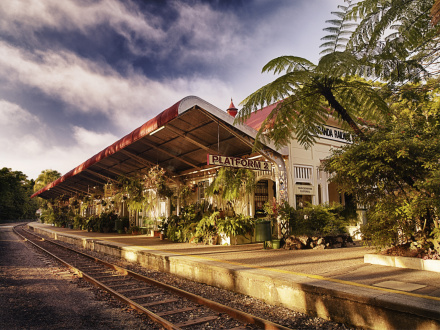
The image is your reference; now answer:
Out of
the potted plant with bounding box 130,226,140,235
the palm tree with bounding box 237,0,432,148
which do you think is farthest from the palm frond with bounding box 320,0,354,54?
the potted plant with bounding box 130,226,140,235

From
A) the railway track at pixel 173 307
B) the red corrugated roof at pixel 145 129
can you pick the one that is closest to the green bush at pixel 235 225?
the railway track at pixel 173 307

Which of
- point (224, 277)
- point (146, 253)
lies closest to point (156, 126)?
point (146, 253)

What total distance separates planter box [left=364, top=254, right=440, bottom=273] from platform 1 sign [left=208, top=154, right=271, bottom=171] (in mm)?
4721

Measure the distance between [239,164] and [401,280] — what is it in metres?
5.96

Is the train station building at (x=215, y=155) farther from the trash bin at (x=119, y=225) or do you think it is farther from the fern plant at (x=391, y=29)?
the trash bin at (x=119, y=225)

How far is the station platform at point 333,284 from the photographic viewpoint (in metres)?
3.97

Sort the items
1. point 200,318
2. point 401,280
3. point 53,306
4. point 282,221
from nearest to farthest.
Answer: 1. point 200,318
2. point 401,280
3. point 53,306
4. point 282,221

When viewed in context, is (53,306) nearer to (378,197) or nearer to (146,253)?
(146,253)

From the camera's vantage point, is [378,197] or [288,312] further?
[378,197]

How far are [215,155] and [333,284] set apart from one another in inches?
219

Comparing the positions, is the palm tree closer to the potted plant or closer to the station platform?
the station platform

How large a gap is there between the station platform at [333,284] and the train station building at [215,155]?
3100 millimetres

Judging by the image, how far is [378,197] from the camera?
6832mm

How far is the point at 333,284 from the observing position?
16.5 feet
